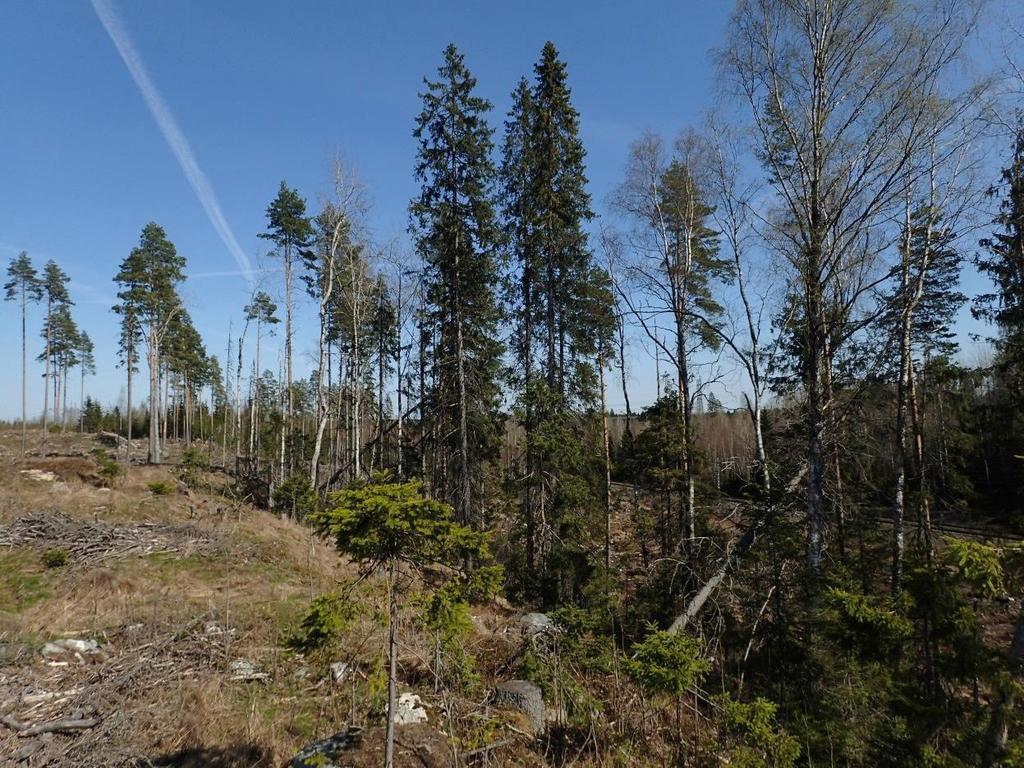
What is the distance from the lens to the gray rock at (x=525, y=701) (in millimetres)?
6660

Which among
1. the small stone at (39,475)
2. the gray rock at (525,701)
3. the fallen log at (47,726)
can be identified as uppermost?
the small stone at (39,475)

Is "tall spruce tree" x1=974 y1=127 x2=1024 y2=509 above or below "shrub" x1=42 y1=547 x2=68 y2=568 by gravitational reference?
above

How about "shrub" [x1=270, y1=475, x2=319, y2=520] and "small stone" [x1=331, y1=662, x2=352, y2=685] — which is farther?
"shrub" [x1=270, y1=475, x2=319, y2=520]

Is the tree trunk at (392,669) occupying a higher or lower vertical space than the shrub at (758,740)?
higher

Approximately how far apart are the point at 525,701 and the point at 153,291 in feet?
99.4

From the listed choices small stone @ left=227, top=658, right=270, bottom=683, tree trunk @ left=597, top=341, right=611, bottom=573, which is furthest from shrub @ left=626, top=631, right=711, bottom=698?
tree trunk @ left=597, top=341, right=611, bottom=573

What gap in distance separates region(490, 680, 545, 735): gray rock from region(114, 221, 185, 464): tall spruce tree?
90.1ft

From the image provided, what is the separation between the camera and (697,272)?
534 inches

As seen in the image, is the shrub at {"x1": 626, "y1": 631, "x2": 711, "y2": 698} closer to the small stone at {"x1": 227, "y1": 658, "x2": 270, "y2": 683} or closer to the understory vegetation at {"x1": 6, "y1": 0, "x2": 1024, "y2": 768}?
the understory vegetation at {"x1": 6, "y1": 0, "x2": 1024, "y2": 768}

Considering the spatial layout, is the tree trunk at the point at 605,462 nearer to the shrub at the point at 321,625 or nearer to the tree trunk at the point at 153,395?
the shrub at the point at 321,625

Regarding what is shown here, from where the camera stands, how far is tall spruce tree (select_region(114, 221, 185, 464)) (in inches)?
1056

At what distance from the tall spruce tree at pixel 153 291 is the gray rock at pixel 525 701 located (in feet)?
90.1

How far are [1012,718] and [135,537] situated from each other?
15.9 metres

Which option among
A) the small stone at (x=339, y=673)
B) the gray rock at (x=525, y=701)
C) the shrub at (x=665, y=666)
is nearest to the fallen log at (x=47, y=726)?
the small stone at (x=339, y=673)
